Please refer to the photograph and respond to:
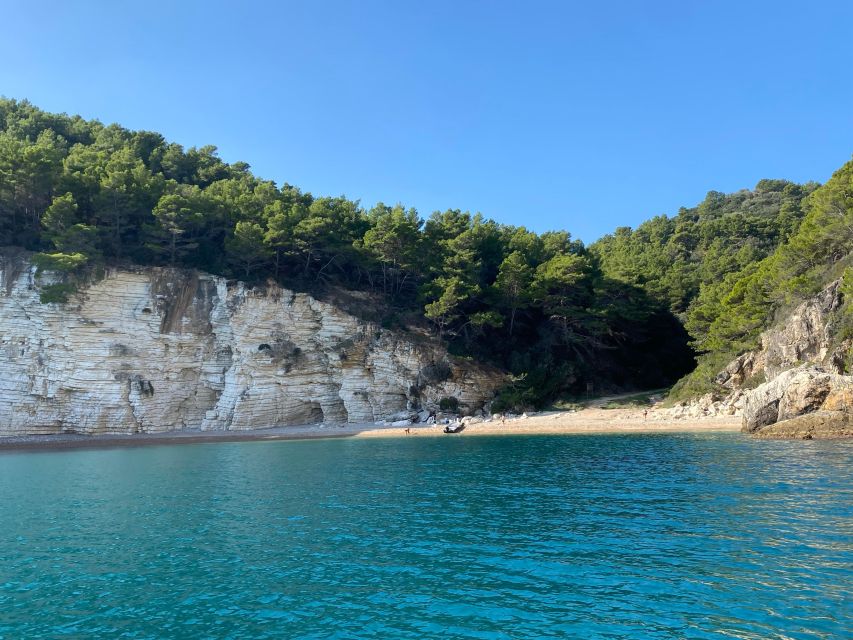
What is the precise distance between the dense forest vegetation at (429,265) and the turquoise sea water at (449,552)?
22517mm

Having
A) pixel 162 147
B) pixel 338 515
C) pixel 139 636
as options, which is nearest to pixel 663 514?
pixel 338 515

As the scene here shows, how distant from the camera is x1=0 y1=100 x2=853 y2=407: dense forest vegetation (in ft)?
128

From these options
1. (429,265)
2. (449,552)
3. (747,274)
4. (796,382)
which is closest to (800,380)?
(796,382)

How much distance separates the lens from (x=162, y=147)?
6325 centimetres

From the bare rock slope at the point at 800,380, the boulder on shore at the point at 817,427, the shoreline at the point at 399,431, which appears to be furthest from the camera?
the shoreline at the point at 399,431

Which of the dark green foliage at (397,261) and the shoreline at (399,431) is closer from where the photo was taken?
the shoreline at (399,431)

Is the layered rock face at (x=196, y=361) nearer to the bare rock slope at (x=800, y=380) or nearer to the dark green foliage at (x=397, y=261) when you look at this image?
the dark green foliage at (x=397, y=261)

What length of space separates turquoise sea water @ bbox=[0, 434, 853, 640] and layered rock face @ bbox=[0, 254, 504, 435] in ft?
68.2

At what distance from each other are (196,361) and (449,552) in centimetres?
3612

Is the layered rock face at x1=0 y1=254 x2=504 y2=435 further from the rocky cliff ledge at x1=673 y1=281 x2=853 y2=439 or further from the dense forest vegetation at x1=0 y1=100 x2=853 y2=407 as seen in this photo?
the rocky cliff ledge at x1=673 y1=281 x2=853 y2=439

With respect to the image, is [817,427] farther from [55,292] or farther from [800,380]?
[55,292]

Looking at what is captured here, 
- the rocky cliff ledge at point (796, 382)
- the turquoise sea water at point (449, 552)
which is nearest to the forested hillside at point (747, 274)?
the rocky cliff ledge at point (796, 382)

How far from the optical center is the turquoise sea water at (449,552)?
24.9ft

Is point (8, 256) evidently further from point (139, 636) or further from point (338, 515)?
point (139, 636)
